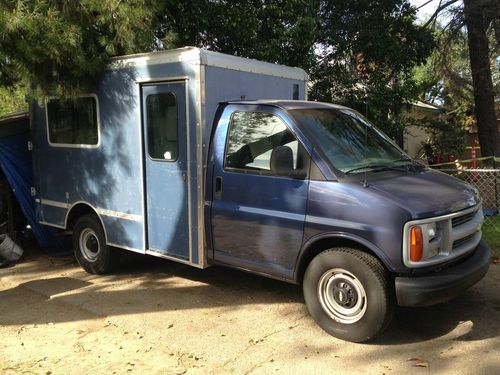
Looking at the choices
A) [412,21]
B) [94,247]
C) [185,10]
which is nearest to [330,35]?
[412,21]

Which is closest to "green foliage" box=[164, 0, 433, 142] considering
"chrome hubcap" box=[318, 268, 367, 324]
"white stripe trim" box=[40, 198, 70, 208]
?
"white stripe trim" box=[40, 198, 70, 208]

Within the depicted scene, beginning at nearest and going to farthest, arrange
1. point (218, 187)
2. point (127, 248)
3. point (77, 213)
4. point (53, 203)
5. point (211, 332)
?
point (211, 332) → point (218, 187) → point (127, 248) → point (77, 213) → point (53, 203)

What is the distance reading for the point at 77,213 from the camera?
6.78 m

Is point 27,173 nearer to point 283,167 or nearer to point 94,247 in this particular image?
point 94,247

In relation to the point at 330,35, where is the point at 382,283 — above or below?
below

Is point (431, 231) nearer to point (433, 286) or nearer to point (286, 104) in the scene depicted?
point (433, 286)

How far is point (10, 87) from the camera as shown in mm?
6809

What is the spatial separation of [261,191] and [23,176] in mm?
4371

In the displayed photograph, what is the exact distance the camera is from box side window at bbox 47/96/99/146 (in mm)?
6320

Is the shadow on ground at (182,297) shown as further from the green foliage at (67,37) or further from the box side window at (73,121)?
the green foliage at (67,37)

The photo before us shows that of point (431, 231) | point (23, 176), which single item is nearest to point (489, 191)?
point (431, 231)

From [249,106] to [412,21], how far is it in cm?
810

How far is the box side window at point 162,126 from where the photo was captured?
213 inches

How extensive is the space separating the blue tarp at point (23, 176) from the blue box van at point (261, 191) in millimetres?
1043
